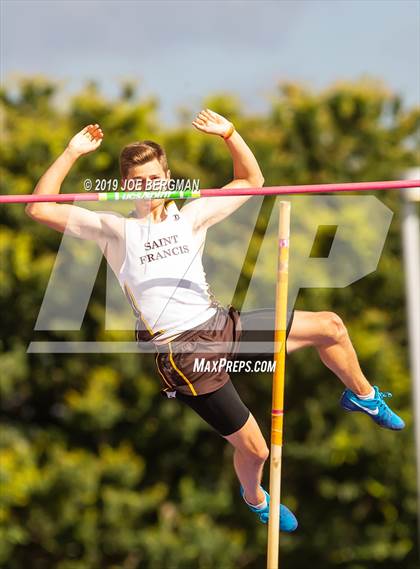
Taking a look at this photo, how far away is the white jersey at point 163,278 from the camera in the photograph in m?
7.46

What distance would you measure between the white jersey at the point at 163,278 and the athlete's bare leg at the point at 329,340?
60 cm

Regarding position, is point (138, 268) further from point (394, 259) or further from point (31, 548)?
point (31, 548)

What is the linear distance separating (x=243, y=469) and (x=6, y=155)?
15.0 m

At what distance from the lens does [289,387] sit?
2255cm

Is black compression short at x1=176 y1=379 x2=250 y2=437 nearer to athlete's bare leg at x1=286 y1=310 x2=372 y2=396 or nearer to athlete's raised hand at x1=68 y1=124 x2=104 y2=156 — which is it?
athlete's bare leg at x1=286 y1=310 x2=372 y2=396

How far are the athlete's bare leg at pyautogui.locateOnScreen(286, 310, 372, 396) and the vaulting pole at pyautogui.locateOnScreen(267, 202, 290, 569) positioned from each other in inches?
6.1

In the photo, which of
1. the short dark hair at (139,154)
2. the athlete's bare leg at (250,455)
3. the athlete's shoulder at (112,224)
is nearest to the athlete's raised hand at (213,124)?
the short dark hair at (139,154)

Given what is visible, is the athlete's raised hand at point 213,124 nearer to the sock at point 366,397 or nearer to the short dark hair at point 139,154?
the short dark hair at point 139,154

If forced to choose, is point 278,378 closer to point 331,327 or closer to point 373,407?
point 331,327

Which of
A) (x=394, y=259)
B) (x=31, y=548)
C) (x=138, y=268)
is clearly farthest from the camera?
(x=31, y=548)

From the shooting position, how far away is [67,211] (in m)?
7.44

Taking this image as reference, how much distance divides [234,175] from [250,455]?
5.86 ft

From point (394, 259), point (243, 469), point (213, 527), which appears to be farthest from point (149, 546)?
point (243, 469)

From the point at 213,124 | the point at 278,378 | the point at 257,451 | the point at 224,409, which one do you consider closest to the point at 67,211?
the point at 213,124
